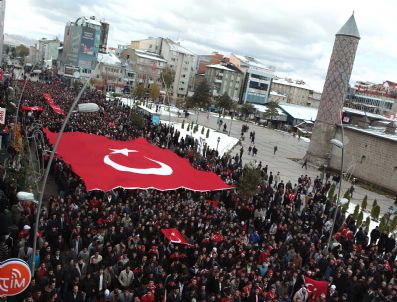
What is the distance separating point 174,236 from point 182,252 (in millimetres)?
638

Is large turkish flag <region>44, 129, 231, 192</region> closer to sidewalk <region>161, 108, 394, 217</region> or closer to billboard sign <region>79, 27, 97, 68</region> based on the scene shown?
sidewalk <region>161, 108, 394, 217</region>

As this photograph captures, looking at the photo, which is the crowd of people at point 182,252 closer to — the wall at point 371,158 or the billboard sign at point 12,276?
the billboard sign at point 12,276

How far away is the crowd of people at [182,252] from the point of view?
9.56 meters

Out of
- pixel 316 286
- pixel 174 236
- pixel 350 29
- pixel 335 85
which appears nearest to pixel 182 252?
pixel 174 236

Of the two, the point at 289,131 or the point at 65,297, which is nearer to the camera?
the point at 65,297

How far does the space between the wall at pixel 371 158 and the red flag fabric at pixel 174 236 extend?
2438 cm

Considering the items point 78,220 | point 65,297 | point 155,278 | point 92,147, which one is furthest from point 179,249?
point 92,147

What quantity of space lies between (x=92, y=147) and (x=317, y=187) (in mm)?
14412

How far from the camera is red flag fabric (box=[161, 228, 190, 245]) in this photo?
481 inches

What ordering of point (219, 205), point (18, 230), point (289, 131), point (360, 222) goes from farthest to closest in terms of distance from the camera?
point (289, 131) → point (360, 222) → point (219, 205) → point (18, 230)

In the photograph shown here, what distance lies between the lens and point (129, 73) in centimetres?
8919

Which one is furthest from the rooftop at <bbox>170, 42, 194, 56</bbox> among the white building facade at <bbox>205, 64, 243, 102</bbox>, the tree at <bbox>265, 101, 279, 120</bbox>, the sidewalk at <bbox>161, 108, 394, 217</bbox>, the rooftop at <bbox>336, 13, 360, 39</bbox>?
the rooftop at <bbox>336, 13, 360, 39</bbox>

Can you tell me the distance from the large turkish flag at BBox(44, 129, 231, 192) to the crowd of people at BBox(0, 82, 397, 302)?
86cm

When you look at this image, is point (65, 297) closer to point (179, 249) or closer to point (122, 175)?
point (179, 249)
